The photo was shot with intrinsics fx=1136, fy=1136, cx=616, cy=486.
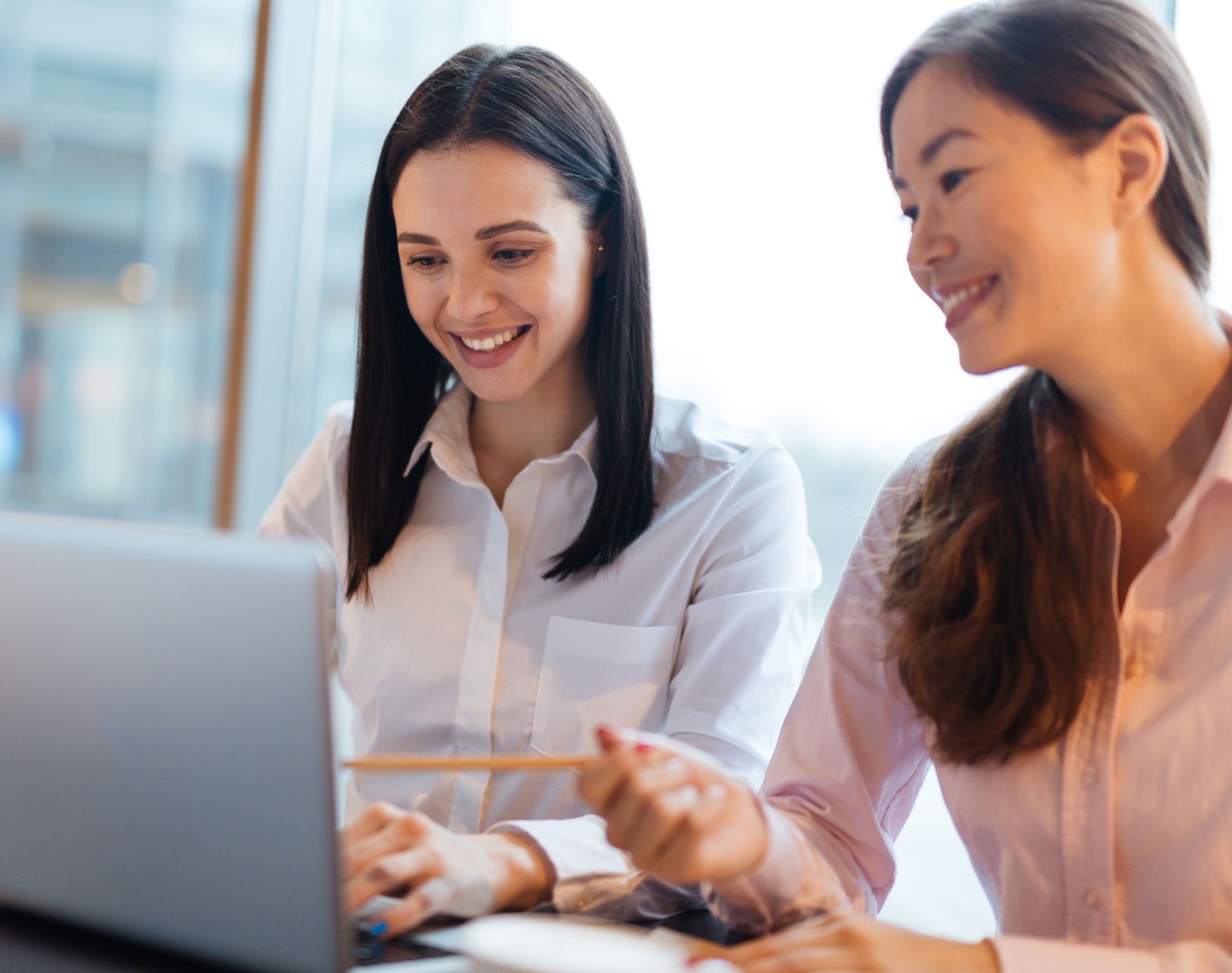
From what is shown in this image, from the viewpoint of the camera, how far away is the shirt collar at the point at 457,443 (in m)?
1.49

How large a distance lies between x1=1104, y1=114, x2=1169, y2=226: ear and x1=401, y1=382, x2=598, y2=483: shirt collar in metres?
0.73

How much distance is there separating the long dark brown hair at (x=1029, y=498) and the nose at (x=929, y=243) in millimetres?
104

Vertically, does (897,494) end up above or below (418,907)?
above

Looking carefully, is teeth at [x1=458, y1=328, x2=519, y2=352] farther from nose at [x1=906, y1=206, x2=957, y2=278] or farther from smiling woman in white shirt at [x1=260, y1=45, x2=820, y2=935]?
Answer: nose at [x1=906, y1=206, x2=957, y2=278]

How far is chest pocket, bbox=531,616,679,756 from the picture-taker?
1.39 meters

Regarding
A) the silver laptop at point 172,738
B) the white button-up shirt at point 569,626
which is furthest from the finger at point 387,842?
the white button-up shirt at point 569,626

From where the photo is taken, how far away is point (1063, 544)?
1024 millimetres

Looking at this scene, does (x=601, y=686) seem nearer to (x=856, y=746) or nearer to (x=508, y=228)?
(x=856, y=746)

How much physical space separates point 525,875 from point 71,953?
1.25 ft

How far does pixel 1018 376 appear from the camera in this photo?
3.69 ft

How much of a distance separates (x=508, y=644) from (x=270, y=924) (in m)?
0.81

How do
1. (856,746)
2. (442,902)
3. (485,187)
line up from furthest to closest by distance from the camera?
(485,187) < (856,746) < (442,902)

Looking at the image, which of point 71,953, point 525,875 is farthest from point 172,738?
point 525,875

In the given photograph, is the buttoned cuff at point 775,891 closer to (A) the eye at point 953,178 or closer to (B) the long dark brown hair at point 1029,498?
(B) the long dark brown hair at point 1029,498
